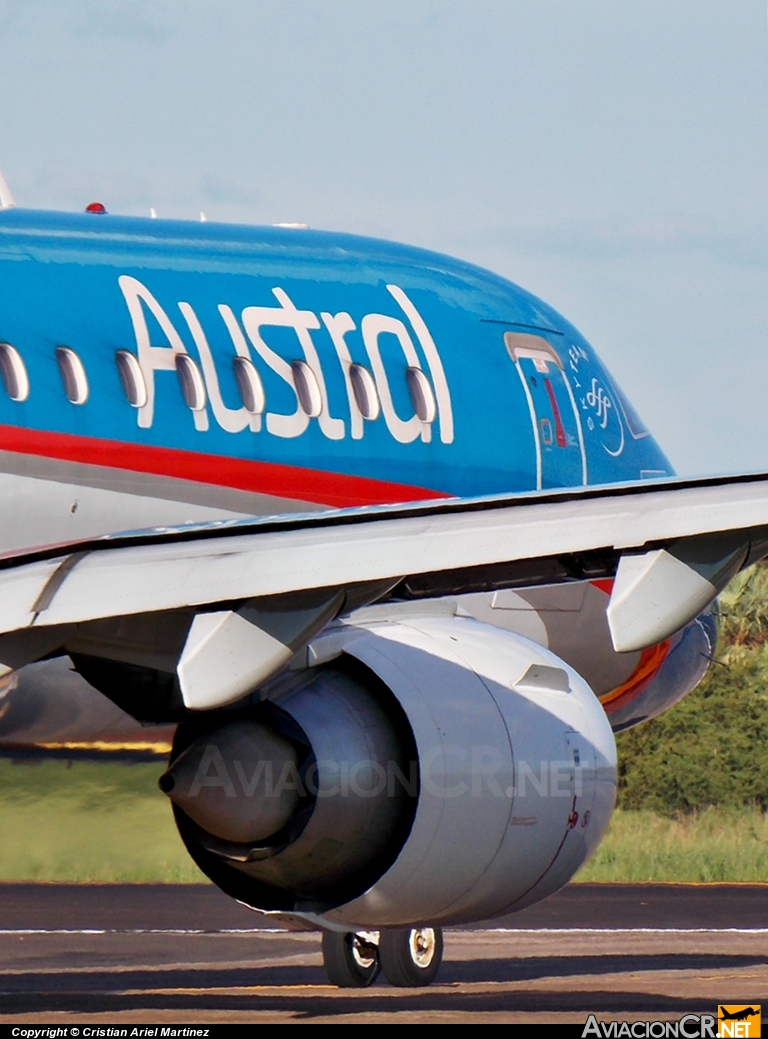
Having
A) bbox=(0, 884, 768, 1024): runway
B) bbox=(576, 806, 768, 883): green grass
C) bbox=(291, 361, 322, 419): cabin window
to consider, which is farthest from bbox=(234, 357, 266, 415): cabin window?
bbox=(576, 806, 768, 883): green grass

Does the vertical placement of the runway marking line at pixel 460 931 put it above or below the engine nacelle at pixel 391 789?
below

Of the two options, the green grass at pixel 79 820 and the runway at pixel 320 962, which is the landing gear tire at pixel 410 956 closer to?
the runway at pixel 320 962

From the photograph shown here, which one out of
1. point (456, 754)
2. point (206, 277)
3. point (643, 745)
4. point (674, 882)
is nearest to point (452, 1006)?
point (456, 754)

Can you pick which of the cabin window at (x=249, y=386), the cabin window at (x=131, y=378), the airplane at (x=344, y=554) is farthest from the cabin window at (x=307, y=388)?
the cabin window at (x=131, y=378)

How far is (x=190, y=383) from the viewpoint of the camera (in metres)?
12.3

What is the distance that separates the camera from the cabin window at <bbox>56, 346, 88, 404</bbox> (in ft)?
37.7

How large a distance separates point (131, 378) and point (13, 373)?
94 centimetres

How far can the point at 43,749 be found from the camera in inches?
695

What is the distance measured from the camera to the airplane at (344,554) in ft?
26.7

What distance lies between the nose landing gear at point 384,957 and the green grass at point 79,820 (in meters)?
7.18

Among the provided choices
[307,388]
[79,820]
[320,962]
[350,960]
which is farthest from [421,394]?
[79,820]

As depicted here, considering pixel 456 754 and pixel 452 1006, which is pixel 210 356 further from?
pixel 452 1006

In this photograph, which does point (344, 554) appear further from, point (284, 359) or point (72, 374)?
point (284, 359)

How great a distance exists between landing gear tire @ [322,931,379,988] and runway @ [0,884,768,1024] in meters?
0.13
